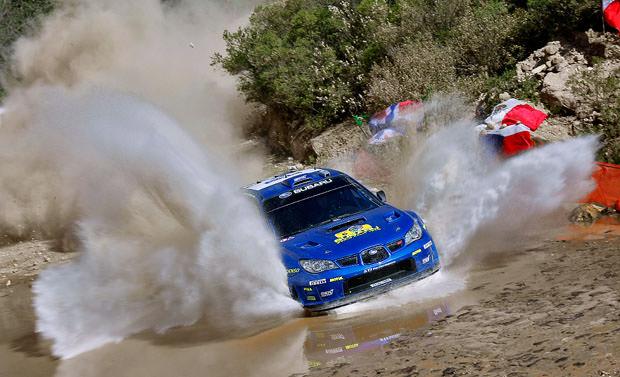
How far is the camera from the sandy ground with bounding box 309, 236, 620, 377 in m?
5.84

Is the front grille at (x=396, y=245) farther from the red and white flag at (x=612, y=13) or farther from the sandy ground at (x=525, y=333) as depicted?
the red and white flag at (x=612, y=13)

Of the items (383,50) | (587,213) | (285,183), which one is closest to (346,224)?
(285,183)

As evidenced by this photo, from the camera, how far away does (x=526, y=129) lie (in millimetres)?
13391

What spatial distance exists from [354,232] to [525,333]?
2965 mm

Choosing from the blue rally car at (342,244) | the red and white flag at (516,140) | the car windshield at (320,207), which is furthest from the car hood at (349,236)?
the red and white flag at (516,140)

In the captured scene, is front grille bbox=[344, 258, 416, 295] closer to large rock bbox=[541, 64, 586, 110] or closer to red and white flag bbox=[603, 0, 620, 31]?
large rock bbox=[541, 64, 586, 110]

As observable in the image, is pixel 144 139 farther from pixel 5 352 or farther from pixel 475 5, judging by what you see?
pixel 475 5

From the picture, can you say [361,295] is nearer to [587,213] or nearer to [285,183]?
[285,183]

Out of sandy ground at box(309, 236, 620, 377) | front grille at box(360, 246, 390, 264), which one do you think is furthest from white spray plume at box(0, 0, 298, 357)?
sandy ground at box(309, 236, 620, 377)

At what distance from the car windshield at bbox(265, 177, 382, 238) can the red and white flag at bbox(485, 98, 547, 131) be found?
478 cm

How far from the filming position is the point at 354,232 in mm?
9195

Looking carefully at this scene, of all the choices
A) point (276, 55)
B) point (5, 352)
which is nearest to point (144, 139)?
point (5, 352)

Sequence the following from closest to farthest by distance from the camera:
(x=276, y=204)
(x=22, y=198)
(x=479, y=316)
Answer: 1. (x=479, y=316)
2. (x=276, y=204)
3. (x=22, y=198)

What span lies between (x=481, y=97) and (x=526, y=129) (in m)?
3.74
